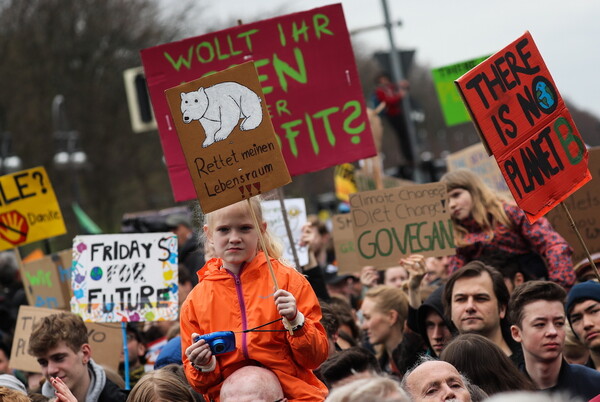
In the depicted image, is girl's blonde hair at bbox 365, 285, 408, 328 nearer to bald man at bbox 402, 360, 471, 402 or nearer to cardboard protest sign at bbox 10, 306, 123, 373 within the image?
cardboard protest sign at bbox 10, 306, 123, 373

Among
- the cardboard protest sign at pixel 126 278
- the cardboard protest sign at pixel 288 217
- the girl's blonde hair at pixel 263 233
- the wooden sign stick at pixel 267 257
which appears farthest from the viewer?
the cardboard protest sign at pixel 288 217

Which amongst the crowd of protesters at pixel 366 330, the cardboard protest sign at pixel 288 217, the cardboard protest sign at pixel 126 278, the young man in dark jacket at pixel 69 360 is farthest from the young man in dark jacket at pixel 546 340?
the cardboard protest sign at pixel 288 217

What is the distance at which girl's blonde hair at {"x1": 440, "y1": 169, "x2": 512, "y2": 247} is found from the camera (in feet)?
23.9

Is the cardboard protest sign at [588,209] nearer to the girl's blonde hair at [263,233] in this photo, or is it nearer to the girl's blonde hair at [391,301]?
the girl's blonde hair at [391,301]

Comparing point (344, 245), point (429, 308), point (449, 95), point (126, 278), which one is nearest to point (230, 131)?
point (429, 308)

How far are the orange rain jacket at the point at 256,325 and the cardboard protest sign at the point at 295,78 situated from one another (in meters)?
2.43

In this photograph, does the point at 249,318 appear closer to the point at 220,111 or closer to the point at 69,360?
the point at 220,111

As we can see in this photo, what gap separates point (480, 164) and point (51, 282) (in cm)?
388

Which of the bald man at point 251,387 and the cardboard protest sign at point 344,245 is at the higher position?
the cardboard protest sign at point 344,245

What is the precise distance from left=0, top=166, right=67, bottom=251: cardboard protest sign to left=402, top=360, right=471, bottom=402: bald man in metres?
4.78

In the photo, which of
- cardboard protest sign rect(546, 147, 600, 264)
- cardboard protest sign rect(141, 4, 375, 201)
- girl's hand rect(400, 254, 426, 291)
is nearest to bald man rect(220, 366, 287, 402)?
girl's hand rect(400, 254, 426, 291)

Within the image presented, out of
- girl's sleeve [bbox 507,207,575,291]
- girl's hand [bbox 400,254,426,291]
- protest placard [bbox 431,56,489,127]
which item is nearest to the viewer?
girl's sleeve [bbox 507,207,575,291]

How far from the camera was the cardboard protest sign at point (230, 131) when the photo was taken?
17.3 ft

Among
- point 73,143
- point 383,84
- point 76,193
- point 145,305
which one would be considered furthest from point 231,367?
point 73,143
